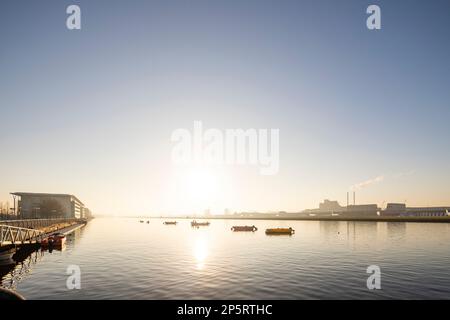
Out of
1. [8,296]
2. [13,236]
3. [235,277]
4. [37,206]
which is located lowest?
[37,206]

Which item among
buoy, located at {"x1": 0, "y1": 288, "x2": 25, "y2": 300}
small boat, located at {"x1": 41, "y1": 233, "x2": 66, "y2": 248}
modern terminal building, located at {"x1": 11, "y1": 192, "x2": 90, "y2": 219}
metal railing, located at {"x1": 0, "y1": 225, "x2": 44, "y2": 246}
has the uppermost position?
buoy, located at {"x1": 0, "y1": 288, "x2": 25, "y2": 300}

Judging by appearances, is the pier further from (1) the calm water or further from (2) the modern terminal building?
(2) the modern terminal building

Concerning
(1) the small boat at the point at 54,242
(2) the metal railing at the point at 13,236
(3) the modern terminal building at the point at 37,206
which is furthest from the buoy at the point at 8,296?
(3) the modern terminal building at the point at 37,206

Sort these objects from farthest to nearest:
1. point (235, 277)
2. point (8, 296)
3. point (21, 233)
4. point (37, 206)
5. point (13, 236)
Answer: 1. point (37, 206)
2. point (21, 233)
3. point (13, 236)
4. point (235, 277)
5. point (8, 296)

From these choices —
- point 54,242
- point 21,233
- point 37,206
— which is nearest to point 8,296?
point 21,233

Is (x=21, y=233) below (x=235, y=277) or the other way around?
the other way around

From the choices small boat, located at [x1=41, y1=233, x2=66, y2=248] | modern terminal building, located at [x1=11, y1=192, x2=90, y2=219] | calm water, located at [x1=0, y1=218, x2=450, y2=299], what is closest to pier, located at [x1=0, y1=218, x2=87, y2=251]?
small boat, located at [x1=41, y1=233, x2=66, y2=248]

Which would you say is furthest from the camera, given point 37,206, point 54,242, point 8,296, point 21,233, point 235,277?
point 37,206

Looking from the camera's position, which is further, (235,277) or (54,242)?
(54,242)

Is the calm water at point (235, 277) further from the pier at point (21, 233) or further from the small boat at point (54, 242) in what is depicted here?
the small boat at point (54, 242)

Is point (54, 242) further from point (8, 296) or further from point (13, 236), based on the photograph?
point (8, 296)

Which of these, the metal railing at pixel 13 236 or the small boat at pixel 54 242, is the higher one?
the metal railing at pixel 13 236
